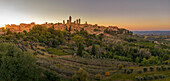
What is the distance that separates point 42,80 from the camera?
81.7ft

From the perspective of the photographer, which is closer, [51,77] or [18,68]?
[18,68]

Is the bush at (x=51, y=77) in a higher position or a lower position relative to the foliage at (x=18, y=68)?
lower

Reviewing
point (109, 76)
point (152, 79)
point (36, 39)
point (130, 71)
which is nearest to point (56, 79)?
point (109, 76)

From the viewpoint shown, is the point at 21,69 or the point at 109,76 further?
the point at 109,76

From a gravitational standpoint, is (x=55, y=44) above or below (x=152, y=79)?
above

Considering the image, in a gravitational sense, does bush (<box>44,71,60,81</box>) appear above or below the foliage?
below

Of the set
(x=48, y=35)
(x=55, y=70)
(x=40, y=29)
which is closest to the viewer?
(x=55, y=70)

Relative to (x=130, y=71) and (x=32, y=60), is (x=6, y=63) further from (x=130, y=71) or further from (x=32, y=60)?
(x=130, y=71)

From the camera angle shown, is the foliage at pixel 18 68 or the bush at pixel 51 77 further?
the bush at pixel 51 77

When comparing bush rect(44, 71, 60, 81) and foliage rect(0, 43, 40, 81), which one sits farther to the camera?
bush rect(44, 71, 60, 81)

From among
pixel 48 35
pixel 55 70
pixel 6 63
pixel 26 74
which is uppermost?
pixel 48 35

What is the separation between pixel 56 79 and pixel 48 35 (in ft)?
220

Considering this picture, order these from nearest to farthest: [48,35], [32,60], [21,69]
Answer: [21,69]
[32,60]
[48,35]

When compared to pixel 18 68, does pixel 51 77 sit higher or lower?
lower
